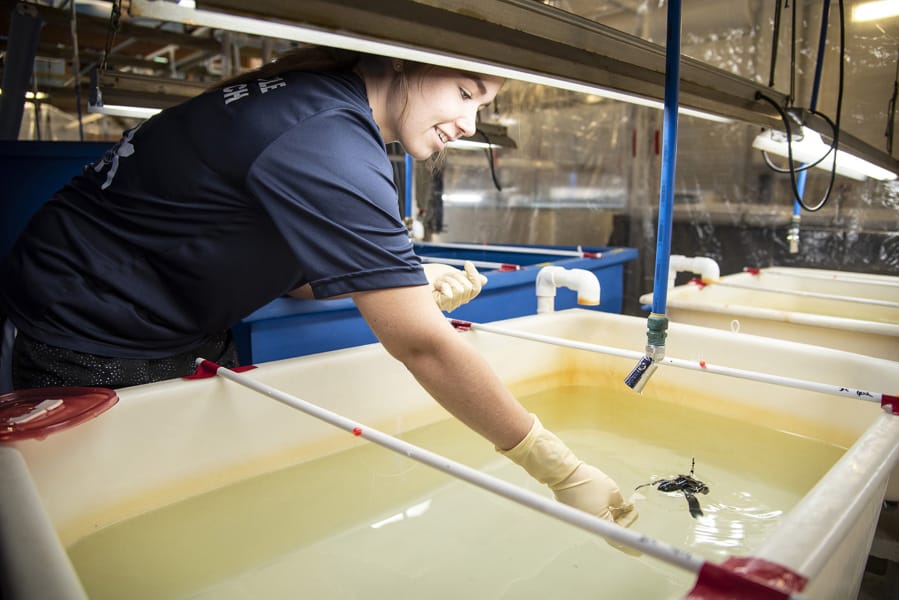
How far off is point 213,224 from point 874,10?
3714 mm

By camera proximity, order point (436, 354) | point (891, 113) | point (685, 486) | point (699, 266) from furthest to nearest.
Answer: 1. point (891, 113)
2. point (699, 266)
3. point (685, 486)
4. point (436, 354)

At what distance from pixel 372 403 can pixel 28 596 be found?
826 millimetres

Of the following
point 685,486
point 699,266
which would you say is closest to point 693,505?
point 685,486

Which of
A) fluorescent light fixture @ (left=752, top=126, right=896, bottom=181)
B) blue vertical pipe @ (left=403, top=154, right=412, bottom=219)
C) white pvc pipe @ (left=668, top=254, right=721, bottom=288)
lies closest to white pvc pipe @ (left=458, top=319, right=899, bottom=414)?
fluorescent light fixture @ (left=752, top=126, right=896, bottom=181)

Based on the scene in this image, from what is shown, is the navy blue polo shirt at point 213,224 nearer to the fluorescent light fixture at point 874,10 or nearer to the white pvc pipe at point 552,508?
the white pvc pipe at point 552,508

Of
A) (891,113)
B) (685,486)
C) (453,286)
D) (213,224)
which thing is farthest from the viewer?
(891,113)

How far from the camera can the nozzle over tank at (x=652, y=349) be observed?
101 cm

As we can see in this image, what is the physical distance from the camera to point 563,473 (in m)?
0.89

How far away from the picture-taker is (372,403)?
129 cm

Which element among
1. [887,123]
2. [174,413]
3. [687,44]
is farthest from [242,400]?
[687,44]

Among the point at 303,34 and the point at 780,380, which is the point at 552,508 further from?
the point at 780,380

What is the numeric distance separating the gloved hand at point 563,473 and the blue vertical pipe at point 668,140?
1.03 ft

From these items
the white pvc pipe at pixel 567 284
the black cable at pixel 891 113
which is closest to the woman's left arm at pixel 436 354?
the white pvc pipe at pixel 567 284

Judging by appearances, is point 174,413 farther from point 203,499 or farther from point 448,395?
point 448,395
